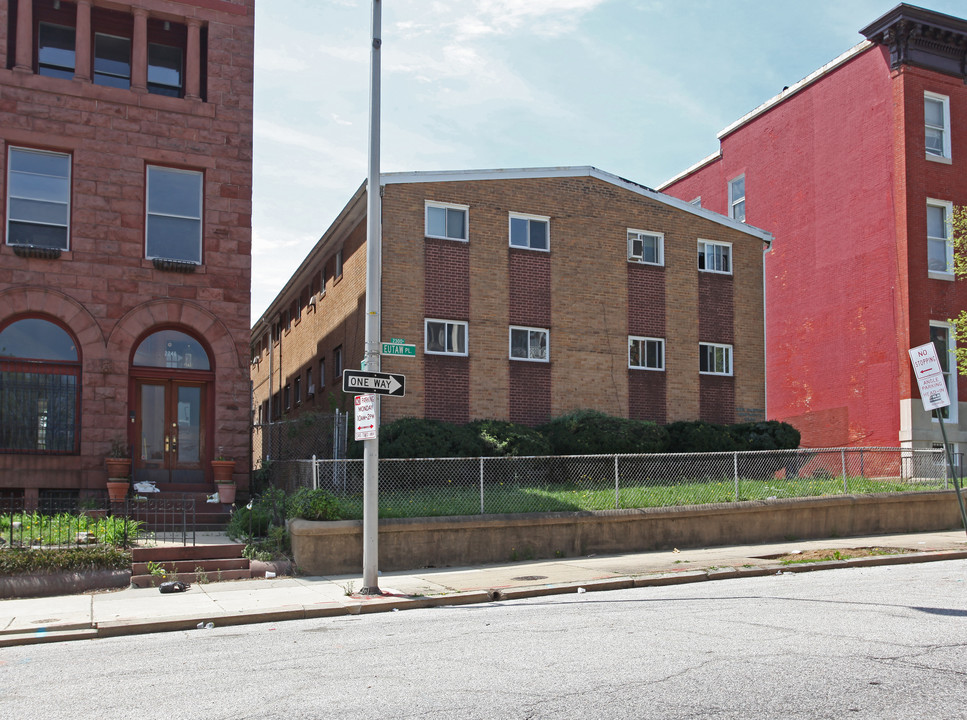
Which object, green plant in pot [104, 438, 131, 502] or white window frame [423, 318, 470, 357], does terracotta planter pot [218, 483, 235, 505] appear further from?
white window frame [423, 318, 470, 357]

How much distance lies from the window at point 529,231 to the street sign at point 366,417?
511 inches

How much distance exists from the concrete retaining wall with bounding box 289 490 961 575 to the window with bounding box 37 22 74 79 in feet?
39.9

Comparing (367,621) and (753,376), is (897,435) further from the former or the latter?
(367,621)

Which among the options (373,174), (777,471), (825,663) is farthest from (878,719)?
(777,471)

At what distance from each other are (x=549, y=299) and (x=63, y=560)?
14826 millimetres

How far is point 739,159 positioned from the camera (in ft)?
113

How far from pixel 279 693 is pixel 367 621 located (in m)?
3.92

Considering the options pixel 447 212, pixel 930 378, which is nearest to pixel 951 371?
pixel 930 378

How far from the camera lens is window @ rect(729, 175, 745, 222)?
34.5m

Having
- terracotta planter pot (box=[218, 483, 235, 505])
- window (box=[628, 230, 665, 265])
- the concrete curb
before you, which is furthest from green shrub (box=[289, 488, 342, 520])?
window (box=[628, 230, 665, 265])

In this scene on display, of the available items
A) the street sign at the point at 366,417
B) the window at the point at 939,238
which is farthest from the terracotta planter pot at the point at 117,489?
the window at the point at 939,238

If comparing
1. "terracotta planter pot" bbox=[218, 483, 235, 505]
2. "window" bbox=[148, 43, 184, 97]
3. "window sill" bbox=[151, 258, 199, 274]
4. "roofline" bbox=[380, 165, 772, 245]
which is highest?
"window" bbox=[148, 43, 184, 97]

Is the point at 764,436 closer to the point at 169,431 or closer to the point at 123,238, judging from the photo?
the point at 169,431

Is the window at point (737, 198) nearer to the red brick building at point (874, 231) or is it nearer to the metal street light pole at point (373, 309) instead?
the red brick building at point (874, 231)
